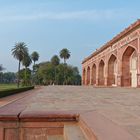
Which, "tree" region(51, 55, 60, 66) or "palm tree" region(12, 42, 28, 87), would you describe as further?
"tree" region(51, 55, 60, 66)

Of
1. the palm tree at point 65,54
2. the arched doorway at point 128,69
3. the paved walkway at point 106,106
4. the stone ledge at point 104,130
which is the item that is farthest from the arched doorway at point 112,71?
the palm tree at point 65,54

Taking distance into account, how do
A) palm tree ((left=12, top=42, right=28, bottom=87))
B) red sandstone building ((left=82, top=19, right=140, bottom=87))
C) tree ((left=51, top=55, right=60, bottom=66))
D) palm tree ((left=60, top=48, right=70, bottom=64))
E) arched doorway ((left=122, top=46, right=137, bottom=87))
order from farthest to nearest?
tree ((left=51, top=55, right=60, bottom=66)), palm tree ((left=60, top=48, right=70, bottom=64)), palm tree ((left=12, top=42, right=28, bottom=87)), arched doorway ((left=122, top=46, right=137, bottom=87)), red sandstone building ((left=82, top=19, right=140, bottom=87))

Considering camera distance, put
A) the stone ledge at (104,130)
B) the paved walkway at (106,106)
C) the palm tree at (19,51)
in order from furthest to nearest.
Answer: the palm tree at (19,51), the paved walkway at (106,106), the stone ledge at (104,130)

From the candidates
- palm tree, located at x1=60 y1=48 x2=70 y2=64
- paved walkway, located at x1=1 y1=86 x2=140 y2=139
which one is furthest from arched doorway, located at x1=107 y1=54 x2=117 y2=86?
palm tree, located at x1=60 y1=48 x2=70 y2=64

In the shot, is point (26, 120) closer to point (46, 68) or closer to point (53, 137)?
point (53, 137)

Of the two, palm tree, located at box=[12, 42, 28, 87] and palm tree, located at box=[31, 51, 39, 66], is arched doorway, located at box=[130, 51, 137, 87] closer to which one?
palm tree, located at box=[12, 42, 28, 87]

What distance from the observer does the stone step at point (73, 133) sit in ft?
10.5

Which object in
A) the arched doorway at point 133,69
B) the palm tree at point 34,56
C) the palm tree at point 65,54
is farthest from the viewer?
the palm tree at point 34,56

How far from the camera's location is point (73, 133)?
344 centimetres

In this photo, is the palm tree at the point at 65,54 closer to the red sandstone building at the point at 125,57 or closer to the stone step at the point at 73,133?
the red sandstone building at the point at 125,57

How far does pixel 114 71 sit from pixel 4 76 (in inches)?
3760

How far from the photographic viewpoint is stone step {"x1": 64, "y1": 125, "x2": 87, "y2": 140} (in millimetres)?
3188

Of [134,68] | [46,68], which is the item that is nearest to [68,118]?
[134,68]

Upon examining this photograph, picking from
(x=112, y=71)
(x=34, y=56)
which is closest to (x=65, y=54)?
(x=34, y=56)
